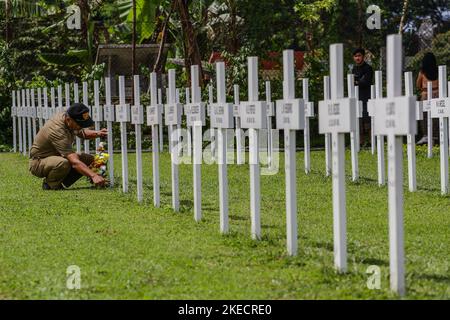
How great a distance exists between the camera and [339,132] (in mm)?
7109

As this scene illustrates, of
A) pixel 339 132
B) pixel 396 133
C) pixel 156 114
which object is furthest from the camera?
pixel 156 114

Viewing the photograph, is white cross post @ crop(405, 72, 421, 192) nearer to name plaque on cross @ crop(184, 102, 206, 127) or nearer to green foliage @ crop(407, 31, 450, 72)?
name plaque on cross @ crop(184, 102, 206, 127)

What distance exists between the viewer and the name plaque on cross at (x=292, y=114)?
7875mm

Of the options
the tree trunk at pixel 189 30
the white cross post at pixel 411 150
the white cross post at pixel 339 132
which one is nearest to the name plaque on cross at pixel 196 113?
the white cross post at pixel 411 150

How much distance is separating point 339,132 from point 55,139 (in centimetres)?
810

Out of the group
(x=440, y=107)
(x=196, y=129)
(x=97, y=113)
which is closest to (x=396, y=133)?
(x=196, y=129)

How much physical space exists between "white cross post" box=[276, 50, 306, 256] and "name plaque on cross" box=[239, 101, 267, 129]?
2.18ft

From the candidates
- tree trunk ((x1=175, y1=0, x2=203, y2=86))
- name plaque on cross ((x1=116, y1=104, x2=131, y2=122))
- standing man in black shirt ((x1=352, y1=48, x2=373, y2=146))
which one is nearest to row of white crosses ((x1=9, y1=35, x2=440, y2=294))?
name plaque on cross ((x1=116, y1=104, x2=131, y2=122))

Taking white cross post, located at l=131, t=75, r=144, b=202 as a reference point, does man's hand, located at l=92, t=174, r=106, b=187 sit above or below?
below

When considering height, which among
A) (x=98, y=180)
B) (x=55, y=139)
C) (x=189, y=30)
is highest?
(x=189, y=30)

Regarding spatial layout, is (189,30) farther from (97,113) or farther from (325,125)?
(325,125)

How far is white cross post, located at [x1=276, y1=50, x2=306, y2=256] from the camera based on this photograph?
7.89m

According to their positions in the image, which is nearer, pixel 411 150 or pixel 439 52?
pixel 411 150
